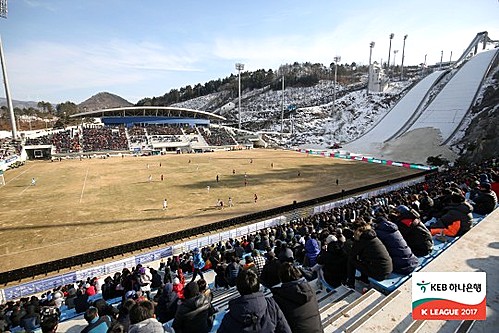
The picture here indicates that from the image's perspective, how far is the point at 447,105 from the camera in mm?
60625

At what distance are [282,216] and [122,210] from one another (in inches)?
575

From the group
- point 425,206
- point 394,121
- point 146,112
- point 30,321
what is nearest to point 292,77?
point 146,112

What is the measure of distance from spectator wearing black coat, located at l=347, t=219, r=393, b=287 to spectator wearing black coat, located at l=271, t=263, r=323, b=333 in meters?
2.36

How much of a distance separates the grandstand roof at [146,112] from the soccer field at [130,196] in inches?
1732

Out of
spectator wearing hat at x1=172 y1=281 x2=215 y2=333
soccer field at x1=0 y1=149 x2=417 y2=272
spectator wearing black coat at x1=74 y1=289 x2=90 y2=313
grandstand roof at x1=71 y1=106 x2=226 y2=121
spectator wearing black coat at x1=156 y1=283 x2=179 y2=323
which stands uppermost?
grandstand roof at x1=71 y1=106 x2=226 y2=121

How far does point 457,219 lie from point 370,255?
405cm

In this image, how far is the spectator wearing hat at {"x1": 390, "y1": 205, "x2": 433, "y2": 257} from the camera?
21.5 ft

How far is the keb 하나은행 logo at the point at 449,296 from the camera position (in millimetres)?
4418

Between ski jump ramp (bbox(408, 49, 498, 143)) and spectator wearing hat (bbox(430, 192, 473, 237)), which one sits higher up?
ski jump ramp (bbox(408, 49, 498, 143))

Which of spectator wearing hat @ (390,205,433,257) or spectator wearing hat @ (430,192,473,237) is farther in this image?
spectator wearing hat @ (430,192,473,237)

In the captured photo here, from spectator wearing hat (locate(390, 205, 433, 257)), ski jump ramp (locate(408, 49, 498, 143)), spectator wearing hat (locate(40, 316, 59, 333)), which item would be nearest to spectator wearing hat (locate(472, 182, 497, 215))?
A: spectator wearing hat (locate(390, 205, 433, 257))

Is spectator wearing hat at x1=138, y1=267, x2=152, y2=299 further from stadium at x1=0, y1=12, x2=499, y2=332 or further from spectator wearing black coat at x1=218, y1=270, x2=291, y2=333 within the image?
spectator wearing black coat at x1=218, y1=270, x2=291, y2=333

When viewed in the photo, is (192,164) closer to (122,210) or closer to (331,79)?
(122,210)

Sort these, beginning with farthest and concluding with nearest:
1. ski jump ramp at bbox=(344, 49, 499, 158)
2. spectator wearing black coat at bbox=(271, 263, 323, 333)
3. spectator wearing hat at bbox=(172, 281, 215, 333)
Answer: ski jump ramp at bbox=(344, 49, 499, 158)
spectator wearing hat at bbox=(172, 281, 215, 333)
spectator wearing black coat at bbox=(271, 263, 323, 333)
